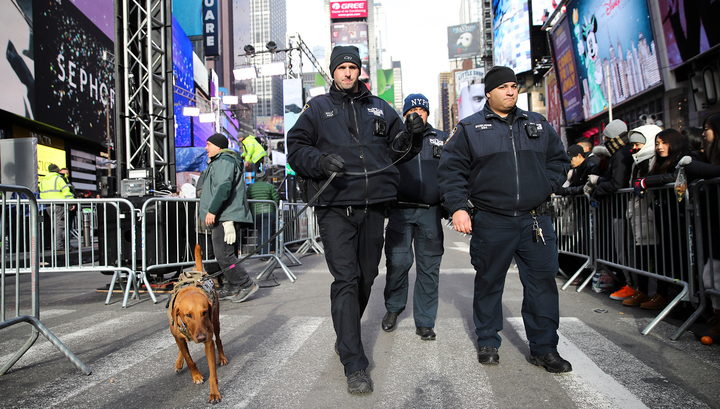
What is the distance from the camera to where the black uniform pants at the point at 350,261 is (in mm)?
3068

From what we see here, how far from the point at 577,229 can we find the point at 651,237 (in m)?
1.86

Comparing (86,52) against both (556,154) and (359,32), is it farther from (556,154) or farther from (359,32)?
(359,32)

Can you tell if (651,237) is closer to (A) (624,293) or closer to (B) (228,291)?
(A) (624,293)

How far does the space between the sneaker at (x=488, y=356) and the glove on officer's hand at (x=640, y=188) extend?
277 cm

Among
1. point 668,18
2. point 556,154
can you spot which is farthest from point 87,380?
point 668,18

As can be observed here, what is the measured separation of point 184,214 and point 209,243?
0.56 m

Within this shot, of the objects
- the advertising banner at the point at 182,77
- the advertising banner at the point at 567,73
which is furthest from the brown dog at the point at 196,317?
the advertising banner at the point at 182,77

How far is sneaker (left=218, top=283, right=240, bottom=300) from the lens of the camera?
6.07m

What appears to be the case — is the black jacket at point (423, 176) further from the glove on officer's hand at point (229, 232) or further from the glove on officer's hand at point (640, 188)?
the glove on officer's hand at point (229, 232)

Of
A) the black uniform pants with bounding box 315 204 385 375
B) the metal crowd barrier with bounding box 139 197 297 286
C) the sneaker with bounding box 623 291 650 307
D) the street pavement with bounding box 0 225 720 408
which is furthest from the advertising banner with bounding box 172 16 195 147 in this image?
the black uniform pants with bounding box 315 204 385 375

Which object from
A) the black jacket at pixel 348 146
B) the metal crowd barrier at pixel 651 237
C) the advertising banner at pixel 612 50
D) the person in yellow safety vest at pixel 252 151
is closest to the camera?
the black jacket at pixel 348 146

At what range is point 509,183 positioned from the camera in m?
3.37

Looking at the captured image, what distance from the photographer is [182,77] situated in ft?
97.5

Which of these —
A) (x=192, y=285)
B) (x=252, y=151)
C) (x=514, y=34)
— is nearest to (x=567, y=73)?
(x=252, y=151)
